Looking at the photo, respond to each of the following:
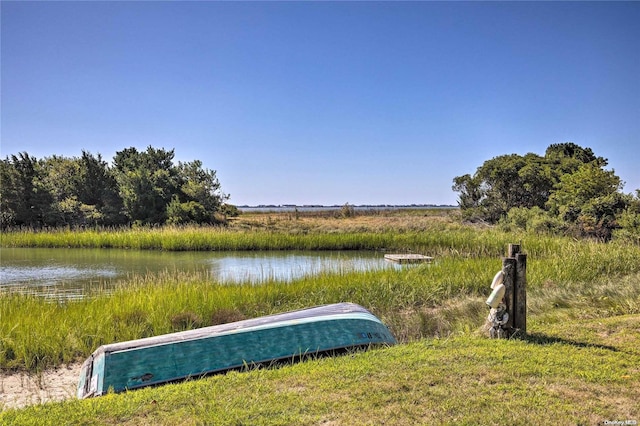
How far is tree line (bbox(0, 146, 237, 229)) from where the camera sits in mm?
28516

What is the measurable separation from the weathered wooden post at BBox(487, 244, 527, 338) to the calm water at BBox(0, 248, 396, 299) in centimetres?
611

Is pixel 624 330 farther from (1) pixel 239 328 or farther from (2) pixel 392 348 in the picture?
(1) pixel 239 328

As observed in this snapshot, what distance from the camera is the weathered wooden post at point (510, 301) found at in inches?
207

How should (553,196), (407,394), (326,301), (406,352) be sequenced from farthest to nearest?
1. (553,196)
2. (326,301)
3. (406,352)
4. (407,394)

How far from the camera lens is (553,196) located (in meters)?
23.4

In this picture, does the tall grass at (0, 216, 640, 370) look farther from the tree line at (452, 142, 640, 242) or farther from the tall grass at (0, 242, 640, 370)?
the tree line at (452, 142, 640, 242)

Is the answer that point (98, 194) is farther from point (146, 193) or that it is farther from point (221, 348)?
point (221, 348)

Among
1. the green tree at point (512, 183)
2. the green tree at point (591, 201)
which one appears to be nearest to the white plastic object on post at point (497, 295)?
the green tree at point (591, 201)

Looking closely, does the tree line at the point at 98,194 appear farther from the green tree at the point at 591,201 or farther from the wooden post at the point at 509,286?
the wooden post at the point at 509,286

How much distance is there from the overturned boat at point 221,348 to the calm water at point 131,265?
5.12 metres

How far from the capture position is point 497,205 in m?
28.7

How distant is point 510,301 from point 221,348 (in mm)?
3295

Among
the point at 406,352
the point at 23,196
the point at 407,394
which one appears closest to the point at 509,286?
the point at 406,352

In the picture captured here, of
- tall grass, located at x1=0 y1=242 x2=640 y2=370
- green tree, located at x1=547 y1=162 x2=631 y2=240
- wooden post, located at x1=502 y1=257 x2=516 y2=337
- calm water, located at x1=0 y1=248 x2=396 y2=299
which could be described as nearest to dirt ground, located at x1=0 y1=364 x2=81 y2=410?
tall grass, located at x1=0 y1=242 x2=640 y2=370
